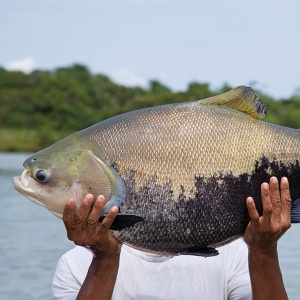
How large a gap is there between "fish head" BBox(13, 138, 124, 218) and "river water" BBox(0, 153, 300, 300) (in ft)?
26.9

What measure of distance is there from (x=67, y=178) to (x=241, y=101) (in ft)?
2.33

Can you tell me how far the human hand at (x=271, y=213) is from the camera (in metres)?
3.12

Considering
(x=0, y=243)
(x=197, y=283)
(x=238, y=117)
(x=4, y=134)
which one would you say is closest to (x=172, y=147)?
(x=238, y=117)

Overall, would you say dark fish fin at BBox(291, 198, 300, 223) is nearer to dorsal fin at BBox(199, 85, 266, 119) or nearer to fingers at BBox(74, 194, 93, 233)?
dorsal fin at BBox(199, 85, 266, 119)

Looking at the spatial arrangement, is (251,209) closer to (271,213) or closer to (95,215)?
(271,213)

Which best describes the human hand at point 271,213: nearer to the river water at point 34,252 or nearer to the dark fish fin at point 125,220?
the dark fish fin at point 125,220

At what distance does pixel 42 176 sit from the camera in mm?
3090

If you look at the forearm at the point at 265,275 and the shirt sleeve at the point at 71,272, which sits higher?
the shirt sleeve at the point at 71,272

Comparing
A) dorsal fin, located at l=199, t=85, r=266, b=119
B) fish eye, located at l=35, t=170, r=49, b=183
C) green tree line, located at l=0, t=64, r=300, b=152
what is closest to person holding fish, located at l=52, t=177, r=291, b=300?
fish eye, located at l=35, t=170, r=49, b=183

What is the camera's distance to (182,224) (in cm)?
304

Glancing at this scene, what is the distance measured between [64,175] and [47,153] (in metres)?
0.11

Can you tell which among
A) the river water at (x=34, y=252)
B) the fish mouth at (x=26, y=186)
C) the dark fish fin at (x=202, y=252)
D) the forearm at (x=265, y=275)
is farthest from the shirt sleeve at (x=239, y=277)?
the river water at (x=34, y=252)

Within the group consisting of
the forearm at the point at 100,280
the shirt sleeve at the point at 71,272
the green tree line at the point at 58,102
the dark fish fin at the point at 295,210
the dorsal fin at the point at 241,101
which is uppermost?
the green tree line at the point at 58,102

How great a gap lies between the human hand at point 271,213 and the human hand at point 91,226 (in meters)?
0.50
